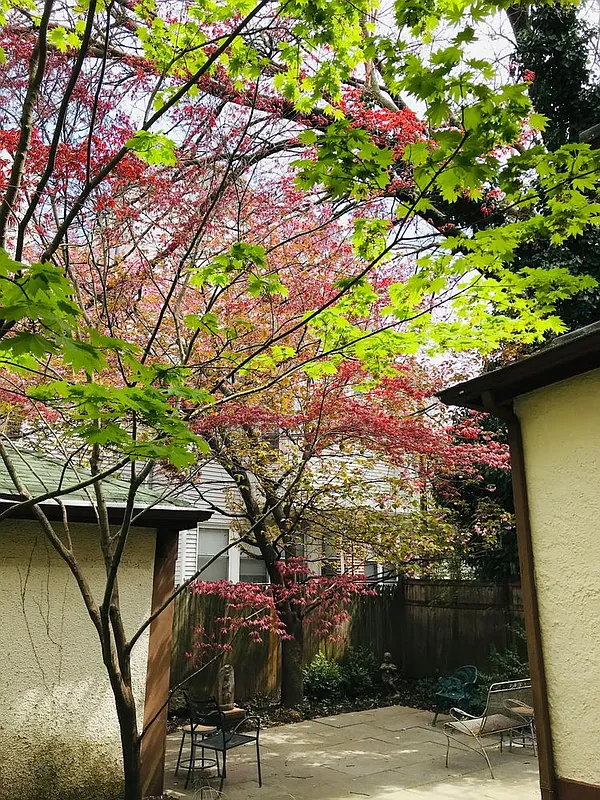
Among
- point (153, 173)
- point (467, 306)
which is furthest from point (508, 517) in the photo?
point (153, 173)

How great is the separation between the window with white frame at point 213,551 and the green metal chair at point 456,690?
18.3ft

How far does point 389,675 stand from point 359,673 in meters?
0.61

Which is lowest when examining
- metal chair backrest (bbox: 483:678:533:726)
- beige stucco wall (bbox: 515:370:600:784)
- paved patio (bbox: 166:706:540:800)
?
paved patio (bbox: 166:706:540:800)

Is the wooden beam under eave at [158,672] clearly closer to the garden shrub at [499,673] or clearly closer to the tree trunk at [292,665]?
the tree trunk at [292,665]

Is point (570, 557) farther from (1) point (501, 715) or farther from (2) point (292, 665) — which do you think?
(2) point (292, 665)

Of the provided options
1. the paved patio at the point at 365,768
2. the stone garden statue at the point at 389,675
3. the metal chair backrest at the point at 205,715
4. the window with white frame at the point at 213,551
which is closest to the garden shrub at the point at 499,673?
the paved patio at the point at 365,768

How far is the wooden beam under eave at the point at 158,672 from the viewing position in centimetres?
652

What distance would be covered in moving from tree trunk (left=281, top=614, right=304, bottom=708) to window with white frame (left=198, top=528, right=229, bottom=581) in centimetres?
392

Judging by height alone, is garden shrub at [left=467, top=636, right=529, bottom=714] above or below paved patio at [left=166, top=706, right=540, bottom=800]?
above

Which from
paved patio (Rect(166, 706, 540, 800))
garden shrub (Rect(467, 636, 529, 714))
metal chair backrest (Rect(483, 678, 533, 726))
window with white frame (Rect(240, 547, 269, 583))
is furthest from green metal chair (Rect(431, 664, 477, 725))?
window with white frame (Rect(240, 547, 269, 583))

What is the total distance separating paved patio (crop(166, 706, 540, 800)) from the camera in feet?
21.7

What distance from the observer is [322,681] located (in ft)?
37.2

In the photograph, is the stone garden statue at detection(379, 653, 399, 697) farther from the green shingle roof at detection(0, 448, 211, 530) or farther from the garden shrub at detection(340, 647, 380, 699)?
the green shingle roof at detection(0, 448, 211, 530)

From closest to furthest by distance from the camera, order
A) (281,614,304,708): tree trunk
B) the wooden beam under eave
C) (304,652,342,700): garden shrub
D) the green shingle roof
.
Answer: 1. the green shingle roof
2. the wooden beam under eave
3. (281,614,304,708): tree trunk
4. (304,652,342,700): garden shrub
